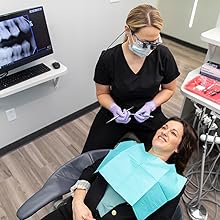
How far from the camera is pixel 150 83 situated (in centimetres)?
154

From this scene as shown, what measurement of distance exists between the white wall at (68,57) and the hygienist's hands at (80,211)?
1066mm

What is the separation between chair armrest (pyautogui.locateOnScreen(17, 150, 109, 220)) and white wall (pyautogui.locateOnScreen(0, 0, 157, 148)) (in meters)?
0.87

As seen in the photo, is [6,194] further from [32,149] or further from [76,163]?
[76,163]

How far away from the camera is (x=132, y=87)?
60.1 inches

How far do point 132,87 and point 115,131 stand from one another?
→ 0.96ft

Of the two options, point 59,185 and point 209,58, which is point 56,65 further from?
point 209,58

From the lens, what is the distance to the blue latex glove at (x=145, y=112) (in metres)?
1.55

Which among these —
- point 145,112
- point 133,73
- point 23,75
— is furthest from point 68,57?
point 145,112

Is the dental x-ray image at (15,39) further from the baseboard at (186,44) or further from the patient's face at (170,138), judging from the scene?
the baseboard at (186,44)

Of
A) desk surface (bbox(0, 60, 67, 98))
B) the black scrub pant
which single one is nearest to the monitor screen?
desk surface (bbox(0, 60, 67, 98))

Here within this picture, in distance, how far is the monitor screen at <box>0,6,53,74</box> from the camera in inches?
62.1

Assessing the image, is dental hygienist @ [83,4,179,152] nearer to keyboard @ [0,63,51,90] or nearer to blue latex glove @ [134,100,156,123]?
blue latex glove @ [134,100,156,123]

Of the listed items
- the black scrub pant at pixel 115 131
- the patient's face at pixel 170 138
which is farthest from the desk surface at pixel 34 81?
the patient's face at pixel 170 138

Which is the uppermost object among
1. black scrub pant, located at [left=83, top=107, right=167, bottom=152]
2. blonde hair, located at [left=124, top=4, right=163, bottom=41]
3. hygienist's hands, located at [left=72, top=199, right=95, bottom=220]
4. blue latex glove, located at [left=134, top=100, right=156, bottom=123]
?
blonde hair, located at [left=124, top=4, right=163, bottom=41]
